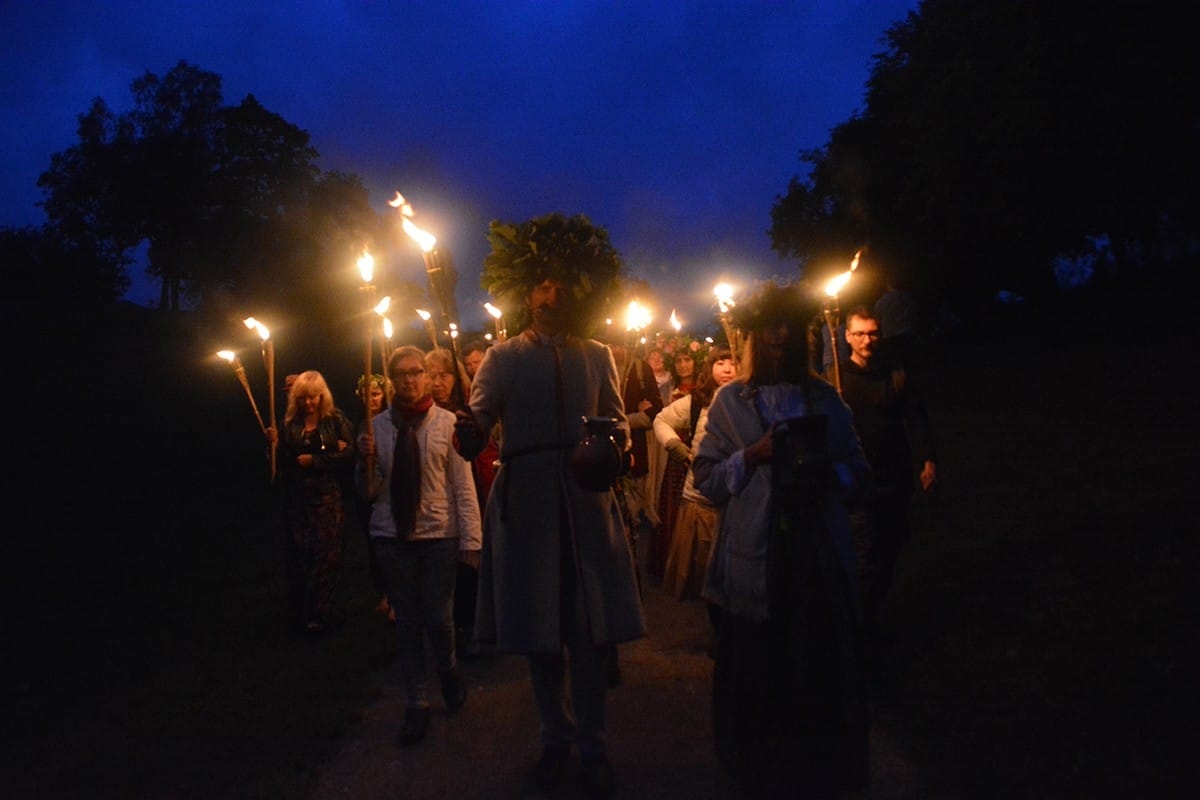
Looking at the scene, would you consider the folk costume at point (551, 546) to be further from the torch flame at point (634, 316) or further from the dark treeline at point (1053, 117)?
the dark treeline at point (1053, 117)

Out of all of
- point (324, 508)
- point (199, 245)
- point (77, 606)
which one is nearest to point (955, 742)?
point (324, 508)

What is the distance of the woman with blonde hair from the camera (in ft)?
27.5

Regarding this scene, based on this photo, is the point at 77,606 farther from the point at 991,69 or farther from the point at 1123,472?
the point at 991,69

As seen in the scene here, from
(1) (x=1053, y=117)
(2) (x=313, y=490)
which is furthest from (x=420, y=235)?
(1) (x=1053, y=117)

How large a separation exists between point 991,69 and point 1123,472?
35.1 feet

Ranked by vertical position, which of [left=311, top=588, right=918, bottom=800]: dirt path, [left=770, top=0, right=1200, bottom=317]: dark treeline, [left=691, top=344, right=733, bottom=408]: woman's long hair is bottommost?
[left=311, top=588, right=918, bottom=800]: dirt path

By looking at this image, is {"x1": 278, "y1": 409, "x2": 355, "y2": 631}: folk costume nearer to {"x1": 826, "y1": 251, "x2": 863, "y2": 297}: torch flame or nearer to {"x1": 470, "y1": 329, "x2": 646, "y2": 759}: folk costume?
{"x1": 470, "y1": 329, "x2": 646, "y2": 759}: folk costume

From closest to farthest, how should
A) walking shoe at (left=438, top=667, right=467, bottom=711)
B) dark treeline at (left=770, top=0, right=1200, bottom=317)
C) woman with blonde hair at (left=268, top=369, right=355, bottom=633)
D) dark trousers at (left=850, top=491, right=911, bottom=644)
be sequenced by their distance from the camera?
dark trousers at (left=850, top=491, right=911, bottom=644), walking shoe at (left=438, top=667, right=467, bottom=711), woman with blonde hair at (left=268, top=369, right=355, bottom=633), dark treeline at (left=770, top=0, right=1200, bottom=317)

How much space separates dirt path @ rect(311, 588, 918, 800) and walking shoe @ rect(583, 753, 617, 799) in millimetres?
101

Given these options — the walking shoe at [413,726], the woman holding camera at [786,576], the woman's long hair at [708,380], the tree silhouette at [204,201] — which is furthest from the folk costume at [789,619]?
the tree silhouette at [204,201]

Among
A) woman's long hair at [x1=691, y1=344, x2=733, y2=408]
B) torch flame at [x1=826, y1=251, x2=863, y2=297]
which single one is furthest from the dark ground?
torch flame at [x1=826, y1=251, x2=863, y2=297]

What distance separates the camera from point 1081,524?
9586 mm

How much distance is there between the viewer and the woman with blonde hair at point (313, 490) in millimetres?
8383

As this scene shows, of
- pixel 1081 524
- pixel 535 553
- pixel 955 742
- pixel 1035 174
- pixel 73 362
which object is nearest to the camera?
pixel 535 553
